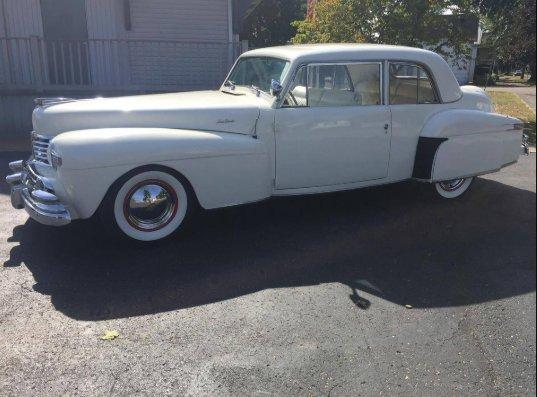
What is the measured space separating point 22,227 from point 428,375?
3.92 m

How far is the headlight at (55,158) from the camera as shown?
13.2 ft

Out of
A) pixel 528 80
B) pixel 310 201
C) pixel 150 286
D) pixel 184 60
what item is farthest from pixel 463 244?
pixel 184 60

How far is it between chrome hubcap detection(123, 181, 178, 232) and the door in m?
1.04

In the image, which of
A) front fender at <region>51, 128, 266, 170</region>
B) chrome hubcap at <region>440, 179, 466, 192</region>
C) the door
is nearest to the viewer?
front fender at <region>51, 128, 266, 170</region>

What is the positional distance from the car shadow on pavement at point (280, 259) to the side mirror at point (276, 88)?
1270mm

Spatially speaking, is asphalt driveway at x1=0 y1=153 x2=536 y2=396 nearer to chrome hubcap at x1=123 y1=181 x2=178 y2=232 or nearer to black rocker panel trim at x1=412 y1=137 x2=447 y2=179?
chrome hubcap at x1=123 y1=181 x2=178 y2=232

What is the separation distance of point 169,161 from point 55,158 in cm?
87

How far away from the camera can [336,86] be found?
16.7ft

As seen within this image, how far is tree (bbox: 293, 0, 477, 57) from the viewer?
1085cm

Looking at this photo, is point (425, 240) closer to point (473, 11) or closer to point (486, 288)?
point (486, 288)

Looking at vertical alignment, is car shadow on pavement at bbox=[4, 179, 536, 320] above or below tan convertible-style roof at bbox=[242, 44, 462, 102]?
below

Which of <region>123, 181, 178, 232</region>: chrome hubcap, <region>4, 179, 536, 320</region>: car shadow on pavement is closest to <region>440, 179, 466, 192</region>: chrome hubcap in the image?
<region>4, 179, 536, 320</region>: car shadow on pavement

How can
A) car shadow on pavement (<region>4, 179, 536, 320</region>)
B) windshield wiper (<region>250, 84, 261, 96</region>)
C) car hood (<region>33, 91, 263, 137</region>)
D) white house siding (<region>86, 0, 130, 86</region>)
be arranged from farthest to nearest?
white house siding (<region>86, 0, 130, 86</region>) < windshield wiper (<region>250, 84, 261, 96</region>) < car hood (<region>33, 91, 263, 137</region>) < car shadow on pavement (<region>4, 179, 536, 320</region>)

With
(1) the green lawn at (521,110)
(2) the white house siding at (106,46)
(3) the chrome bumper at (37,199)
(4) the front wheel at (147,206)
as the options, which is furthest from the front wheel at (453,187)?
(2) the white house siding at (106,46)
